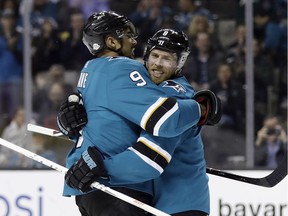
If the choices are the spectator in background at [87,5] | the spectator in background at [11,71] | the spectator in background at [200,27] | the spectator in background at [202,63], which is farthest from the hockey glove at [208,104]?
the spectator in background at [87,5]

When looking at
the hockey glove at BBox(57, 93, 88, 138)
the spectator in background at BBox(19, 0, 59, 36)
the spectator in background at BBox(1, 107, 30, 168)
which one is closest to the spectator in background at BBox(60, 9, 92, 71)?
the spectator in background at BBox(19, 0, 59, 36)

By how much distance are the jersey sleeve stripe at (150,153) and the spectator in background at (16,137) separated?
2.26 metres

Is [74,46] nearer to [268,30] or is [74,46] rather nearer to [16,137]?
[16,137]

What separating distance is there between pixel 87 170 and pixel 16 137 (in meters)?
2.51

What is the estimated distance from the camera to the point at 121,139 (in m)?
2.84

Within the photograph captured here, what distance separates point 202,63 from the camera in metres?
5.61

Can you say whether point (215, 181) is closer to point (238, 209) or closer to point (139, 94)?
point (238, 209)

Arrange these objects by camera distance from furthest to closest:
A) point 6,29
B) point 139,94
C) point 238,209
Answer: point 6,29 < point 238,209 < point 139,94

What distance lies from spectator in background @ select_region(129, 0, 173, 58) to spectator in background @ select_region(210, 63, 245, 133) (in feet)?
1.70

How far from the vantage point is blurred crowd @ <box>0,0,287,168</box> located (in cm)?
530

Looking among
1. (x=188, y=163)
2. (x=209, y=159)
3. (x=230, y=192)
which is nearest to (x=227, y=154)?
(x=209, y=159)

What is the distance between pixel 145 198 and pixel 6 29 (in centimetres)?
303

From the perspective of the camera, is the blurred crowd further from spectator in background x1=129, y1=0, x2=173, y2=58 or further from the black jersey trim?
the black jersey trim

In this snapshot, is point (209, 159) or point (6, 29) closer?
point (209, 159)
